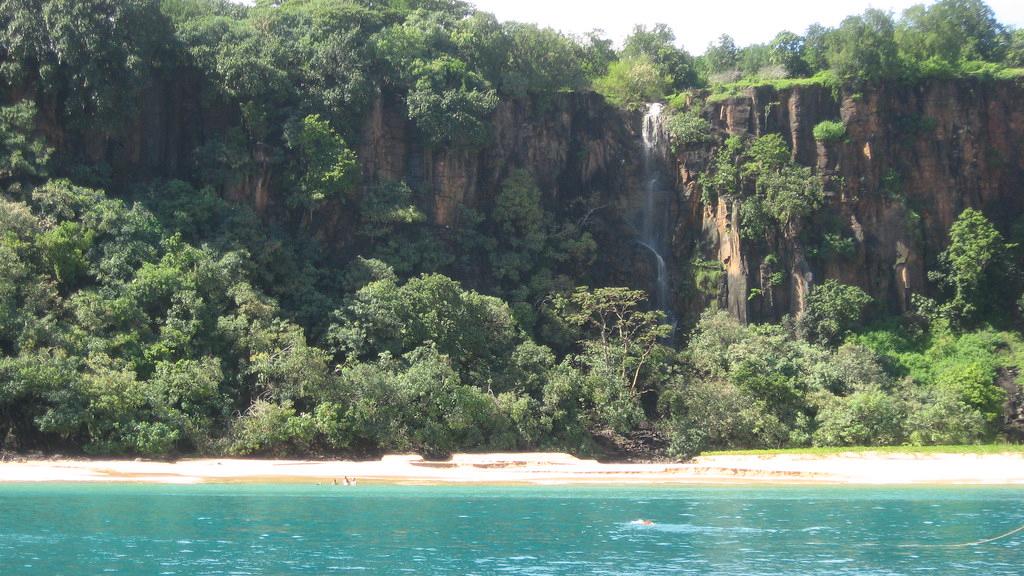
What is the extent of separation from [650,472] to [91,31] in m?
26.3

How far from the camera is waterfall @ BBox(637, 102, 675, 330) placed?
5138cm

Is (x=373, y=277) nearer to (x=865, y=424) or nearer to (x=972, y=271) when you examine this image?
(x=865, y=424)

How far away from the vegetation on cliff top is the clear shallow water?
4951 millimetres

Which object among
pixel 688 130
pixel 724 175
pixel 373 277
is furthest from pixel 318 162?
pixel 724 175

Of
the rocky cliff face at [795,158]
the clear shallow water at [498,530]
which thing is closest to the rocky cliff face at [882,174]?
the rocky cliff face at [795,158]

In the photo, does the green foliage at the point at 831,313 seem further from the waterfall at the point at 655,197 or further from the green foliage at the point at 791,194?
the waterfall at the point at 655,197

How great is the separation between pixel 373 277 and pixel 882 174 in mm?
24288

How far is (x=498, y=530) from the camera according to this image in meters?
25.2

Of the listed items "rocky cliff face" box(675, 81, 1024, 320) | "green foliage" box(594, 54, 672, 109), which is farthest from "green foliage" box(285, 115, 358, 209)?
"rocky cliff face" box(675, 81, 1024, 320)

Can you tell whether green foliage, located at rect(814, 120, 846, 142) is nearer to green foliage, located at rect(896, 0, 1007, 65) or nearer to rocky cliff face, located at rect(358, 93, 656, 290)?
green foliage, located at rect(896, 0, 1007, 65)

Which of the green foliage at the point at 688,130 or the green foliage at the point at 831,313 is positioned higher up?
the green foliage at the point at 688,130

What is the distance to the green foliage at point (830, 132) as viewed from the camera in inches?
2014

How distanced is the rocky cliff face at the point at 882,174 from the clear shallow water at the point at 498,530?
58.2 ft

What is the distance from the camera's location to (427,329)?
41.2 m
